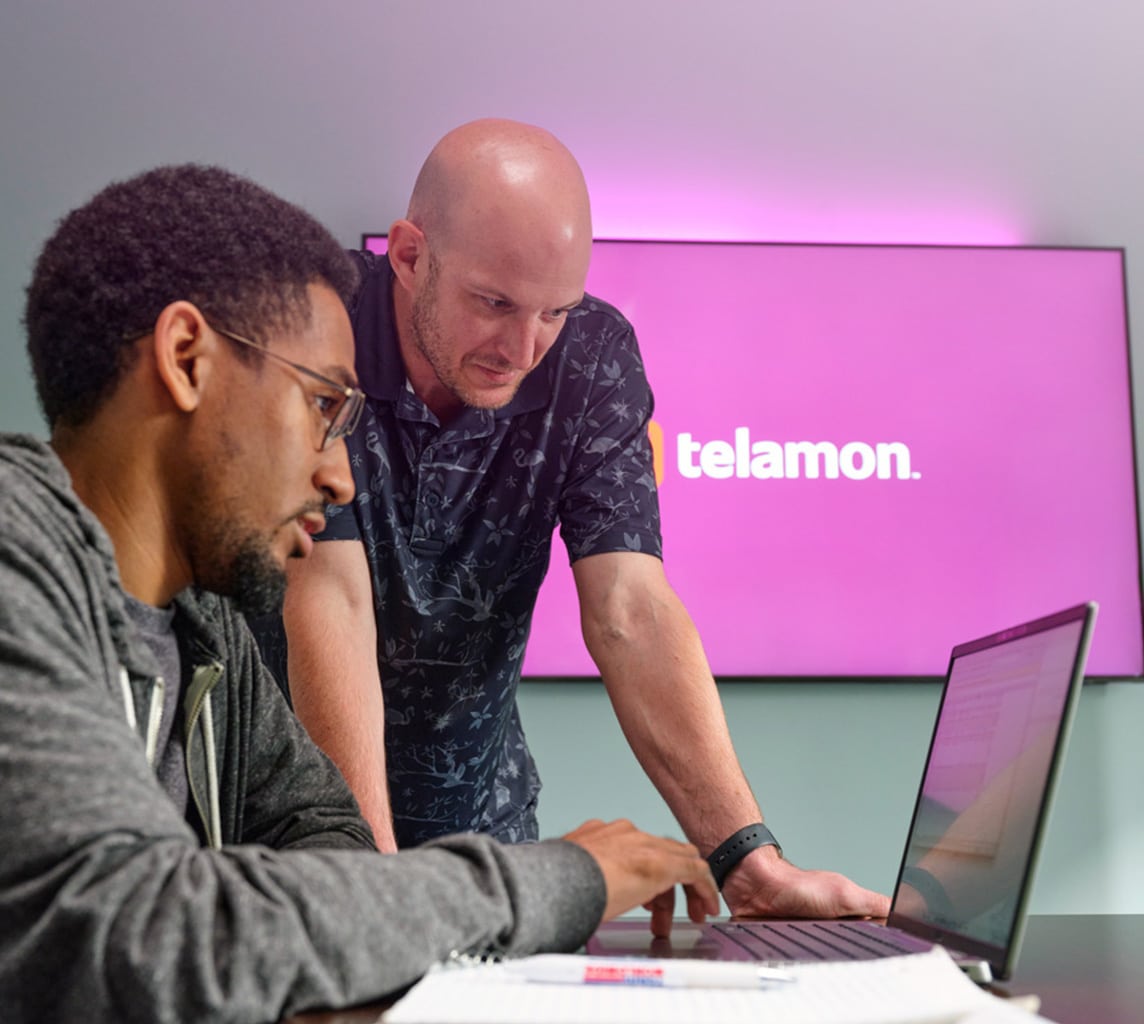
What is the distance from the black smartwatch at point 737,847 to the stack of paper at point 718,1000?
584 millimetres

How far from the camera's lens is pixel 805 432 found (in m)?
2.74

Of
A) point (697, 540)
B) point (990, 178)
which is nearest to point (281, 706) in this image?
point (697, 540)

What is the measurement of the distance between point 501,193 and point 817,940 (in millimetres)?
1043

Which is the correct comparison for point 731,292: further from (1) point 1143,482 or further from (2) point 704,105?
(1) point 1143,482

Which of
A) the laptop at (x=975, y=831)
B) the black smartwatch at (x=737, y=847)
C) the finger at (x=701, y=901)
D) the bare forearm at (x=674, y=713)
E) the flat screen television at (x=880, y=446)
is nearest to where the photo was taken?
the laptop at (x=975, y=831)

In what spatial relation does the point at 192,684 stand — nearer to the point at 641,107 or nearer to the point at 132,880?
the point at 132,880

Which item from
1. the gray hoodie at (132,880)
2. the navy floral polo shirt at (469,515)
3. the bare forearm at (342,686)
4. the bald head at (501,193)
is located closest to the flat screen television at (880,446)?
the navy floral polo shirt at (469,515)

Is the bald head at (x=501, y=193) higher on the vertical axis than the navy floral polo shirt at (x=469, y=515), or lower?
higher

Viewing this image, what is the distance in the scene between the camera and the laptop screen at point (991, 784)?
2.84 ft

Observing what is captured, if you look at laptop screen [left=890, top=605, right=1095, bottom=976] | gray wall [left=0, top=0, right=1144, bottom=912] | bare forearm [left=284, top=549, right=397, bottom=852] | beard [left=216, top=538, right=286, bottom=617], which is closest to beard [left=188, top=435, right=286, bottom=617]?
beard [left=216, top=538, right=286, bottom=617]

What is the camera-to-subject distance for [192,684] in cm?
110

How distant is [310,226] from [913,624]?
1863mm

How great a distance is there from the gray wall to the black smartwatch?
176 centimetres

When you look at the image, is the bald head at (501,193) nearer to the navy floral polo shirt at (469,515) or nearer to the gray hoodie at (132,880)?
the navy floral polo shirt at (469,515)
